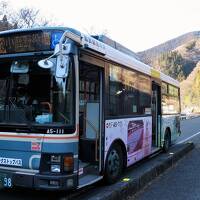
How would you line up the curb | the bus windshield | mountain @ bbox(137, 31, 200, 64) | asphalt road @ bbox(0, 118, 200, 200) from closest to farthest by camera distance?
the bus windshield → the curb → asphalt road @ bbox(0, 118, 200, 200) → mountain @ bbox(137, 31, 200, 64)

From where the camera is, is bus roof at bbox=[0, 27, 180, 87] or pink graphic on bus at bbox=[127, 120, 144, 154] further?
pink graphic on bus at bbox=[127, 120, 144, 154]

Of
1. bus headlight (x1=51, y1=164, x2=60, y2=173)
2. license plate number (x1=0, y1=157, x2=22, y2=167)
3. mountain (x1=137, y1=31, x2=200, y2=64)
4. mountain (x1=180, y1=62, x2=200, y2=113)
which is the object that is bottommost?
bus headlight (x1=51, y1=164, x2=60, y2=173)

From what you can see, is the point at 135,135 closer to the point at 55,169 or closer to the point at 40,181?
the point at 55,169

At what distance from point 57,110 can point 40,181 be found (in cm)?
117

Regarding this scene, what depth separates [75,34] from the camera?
23.6 ft

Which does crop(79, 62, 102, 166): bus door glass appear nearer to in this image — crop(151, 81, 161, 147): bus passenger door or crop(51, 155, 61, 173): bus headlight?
crop(51, 155, 61, 173): bus headlight

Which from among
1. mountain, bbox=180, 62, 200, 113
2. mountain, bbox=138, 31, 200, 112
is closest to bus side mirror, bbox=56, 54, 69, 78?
mountain, bbox=138, 31, 200, 112

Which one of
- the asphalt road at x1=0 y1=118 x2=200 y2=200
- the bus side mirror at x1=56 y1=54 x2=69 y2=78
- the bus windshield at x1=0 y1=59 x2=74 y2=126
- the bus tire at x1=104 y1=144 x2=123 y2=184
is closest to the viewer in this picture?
the bus side mirror at x1=56 y1=54 x2=69 y2=78

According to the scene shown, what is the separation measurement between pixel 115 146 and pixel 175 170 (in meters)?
2.85

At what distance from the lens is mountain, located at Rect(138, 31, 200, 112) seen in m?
123

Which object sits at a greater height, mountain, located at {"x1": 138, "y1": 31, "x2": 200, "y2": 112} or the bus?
mountain, located at {"x1": 138, "y1": 31, "x2": 200, "y2": 112}

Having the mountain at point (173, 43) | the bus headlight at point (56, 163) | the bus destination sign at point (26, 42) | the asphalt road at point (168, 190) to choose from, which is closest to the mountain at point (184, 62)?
the mountain at point (173, 43)

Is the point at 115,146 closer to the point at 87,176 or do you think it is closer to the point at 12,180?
the point at 87,176

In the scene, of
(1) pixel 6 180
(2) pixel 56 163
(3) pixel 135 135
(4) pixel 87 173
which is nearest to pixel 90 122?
(4) pixel 87 173
